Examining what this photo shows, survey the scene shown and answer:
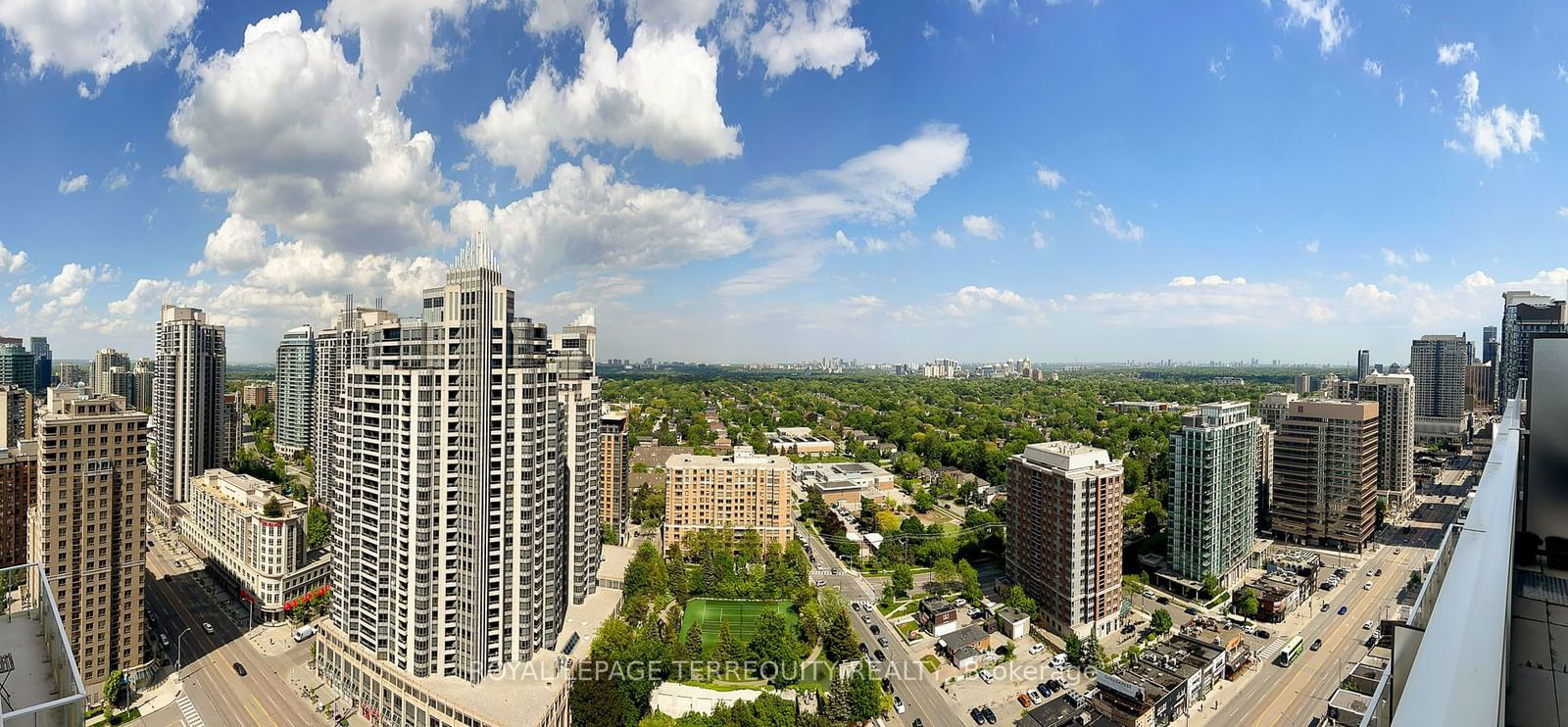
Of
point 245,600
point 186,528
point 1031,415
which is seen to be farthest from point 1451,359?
point 186,528

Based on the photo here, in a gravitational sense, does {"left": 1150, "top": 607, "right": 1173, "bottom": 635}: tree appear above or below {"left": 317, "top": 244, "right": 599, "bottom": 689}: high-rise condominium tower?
below

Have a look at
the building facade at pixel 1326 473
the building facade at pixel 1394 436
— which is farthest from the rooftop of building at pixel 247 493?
the building facade at pixel 1394 436

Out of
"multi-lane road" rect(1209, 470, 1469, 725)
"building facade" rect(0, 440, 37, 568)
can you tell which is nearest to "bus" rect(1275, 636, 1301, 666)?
"multi-lane road" rect(1209, 470, 1469, 725)

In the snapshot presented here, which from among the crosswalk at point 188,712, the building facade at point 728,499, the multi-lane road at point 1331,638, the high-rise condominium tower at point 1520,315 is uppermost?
the high-rise condominium tower at point 1520,315

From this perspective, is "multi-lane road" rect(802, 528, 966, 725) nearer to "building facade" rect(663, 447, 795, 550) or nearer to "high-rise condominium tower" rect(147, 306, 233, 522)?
"building facade" rect(663, 447, 795, 550)

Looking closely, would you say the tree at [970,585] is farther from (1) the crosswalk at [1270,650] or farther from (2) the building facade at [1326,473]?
(2) the building facade at [1326,473]

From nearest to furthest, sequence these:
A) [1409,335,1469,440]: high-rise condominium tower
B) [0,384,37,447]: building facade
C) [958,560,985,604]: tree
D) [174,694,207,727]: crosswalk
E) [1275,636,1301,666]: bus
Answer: [174,694,207,727]: crosswalk
[1275,636,1301,666]: bus
[958,560,985,604]: tree
[0,384,37,447]: building facade
[1409,335,1469,440]: high-rise condominium tower

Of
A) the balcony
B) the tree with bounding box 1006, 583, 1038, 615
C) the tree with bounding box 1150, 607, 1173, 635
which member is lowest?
the tree with bounding box 1150, 607, 1173, 635
